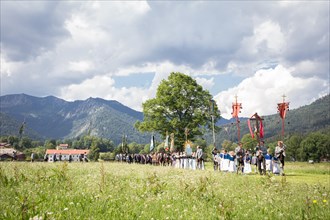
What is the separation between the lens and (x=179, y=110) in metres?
54.2

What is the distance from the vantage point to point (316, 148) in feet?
485

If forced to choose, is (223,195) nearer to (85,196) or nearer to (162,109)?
(85,196)

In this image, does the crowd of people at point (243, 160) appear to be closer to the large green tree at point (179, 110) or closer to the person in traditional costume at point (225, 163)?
the person in traditional costume at point (225, 163)

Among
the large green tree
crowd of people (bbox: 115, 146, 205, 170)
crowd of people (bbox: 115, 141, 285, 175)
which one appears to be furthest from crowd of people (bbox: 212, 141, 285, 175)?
the large green tree

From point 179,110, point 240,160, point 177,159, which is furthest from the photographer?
point 179,110

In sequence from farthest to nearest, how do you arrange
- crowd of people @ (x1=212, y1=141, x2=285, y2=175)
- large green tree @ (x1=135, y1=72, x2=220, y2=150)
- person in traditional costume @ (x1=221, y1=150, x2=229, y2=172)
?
large green tree @ (x1=135, y1=72, x2=220, y2=150) < person in traditional costume @ (x1=221, y1=150, x2=229, y2=172) < crowd of people @ (x1=212, y1=141, x2=285, y2=175)

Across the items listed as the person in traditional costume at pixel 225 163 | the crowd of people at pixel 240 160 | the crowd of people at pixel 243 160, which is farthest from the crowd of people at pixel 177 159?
the person in traditional costume at pixel 225 163

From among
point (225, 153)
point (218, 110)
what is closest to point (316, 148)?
point (218, 110)

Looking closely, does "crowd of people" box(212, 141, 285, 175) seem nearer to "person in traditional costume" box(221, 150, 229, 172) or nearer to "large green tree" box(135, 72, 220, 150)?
"person in traditional costume" box(221, 150, 229, 172)

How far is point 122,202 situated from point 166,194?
1881 mm

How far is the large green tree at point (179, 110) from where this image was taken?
52.5 meters

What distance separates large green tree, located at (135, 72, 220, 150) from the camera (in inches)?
2067

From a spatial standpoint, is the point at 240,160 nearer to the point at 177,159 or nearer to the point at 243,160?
the point at 243,160

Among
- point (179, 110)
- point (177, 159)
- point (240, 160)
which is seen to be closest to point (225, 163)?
point (240, 160)
